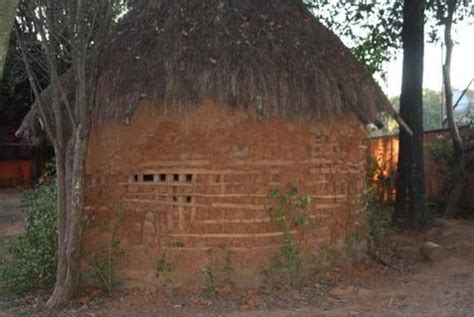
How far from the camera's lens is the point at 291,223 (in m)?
7.37

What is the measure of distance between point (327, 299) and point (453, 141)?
6.79m

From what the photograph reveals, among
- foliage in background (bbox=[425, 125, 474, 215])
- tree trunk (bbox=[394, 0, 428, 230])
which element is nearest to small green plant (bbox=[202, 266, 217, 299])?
tree trunk (bbox=[394, 0, 428, 230])

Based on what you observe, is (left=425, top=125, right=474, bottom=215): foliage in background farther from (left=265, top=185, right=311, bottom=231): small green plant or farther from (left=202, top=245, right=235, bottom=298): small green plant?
(left=202, top=245, right=235, bottom=298): small green plant

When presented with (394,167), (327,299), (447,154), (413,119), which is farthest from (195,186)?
(394,167)

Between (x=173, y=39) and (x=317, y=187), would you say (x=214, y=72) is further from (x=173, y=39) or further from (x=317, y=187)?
(x=317, y=187)

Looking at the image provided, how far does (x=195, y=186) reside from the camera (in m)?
7.16

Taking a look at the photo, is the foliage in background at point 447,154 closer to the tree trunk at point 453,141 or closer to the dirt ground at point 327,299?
the tree trunk at point 453,141

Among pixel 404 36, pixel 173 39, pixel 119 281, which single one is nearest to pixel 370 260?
pixel 119 281

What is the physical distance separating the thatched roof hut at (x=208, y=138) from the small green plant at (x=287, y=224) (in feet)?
0.24

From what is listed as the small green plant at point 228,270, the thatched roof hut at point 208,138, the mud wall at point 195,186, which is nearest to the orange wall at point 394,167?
the thatched roof hut at point 208,138

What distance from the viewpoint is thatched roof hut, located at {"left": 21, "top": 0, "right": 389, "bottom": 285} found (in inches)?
279

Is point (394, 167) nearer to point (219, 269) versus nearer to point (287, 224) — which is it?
point (287, 224)

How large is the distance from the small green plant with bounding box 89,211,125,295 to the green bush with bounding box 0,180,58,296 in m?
0.56

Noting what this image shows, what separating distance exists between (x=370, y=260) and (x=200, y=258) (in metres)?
2.69
